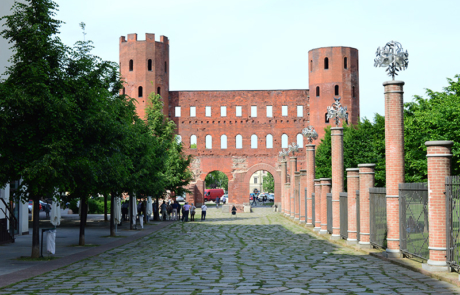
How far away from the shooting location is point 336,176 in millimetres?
20641

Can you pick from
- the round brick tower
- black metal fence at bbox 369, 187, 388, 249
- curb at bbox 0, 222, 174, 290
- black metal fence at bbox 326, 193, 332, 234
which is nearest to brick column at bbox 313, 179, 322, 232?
black metal fence at bbox 326, 193, 332, 234

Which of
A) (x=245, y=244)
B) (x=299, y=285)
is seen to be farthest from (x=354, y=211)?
(x=299, y=285)

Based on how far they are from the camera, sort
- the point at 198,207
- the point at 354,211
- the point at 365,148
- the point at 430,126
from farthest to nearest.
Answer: the point at 198,207, the point at 365,148, the point at 430,126, the point at 354,211

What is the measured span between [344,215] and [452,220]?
8851 mm

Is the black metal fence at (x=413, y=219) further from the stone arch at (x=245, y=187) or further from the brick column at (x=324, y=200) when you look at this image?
the stone arch at (x=245, y=187)

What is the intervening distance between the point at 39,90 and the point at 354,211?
34.7ft

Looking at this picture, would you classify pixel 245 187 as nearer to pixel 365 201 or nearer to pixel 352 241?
pixel 352 241

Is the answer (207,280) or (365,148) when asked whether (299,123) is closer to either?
(365,148)

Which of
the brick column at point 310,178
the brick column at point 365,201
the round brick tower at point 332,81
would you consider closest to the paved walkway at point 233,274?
the brick column at point 365,201

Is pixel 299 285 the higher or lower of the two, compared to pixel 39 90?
lower

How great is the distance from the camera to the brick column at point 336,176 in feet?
66.7

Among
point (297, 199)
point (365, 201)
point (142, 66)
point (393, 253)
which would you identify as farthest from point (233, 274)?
point (142, 66)

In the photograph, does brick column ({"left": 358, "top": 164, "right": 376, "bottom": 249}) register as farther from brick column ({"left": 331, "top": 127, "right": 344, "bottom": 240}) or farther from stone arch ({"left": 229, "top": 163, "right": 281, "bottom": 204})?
stone arch ({"left": 229, "top": 163, "right": 281, "bottom": 204})

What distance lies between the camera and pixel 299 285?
9.61 metres
